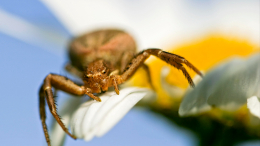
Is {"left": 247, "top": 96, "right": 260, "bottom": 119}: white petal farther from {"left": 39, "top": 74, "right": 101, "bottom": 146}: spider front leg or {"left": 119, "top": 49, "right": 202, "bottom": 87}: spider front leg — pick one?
{"left": 39, "top": 74, "right": 101, "bottom": 146}: spider front leg

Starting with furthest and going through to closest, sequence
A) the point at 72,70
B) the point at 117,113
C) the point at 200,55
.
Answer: the point at 200,55 < the point at 72,70 < the point at 117,113

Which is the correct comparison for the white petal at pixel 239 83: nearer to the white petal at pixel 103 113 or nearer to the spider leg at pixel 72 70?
the white petal at pixel 103 113

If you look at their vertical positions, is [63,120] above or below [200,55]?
below

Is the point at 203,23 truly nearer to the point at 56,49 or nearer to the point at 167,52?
the point at 56,49

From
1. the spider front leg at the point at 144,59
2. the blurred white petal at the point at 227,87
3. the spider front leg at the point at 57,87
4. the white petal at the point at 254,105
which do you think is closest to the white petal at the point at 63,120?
the spider front leg at the point at 57,87

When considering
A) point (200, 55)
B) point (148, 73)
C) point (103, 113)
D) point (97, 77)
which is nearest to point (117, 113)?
point (103, 113)

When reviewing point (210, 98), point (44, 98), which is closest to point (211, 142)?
point (210, 98)

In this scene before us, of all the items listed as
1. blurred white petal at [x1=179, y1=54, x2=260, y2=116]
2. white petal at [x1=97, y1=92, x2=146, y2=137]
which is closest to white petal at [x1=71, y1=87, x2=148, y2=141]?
white petal at [x1=97, y1=92, x2=146, y2=137]

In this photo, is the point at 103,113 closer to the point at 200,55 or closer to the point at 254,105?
the point at 254,105
